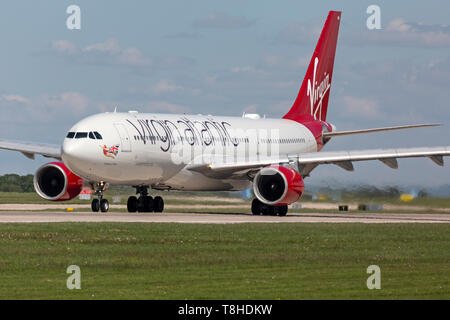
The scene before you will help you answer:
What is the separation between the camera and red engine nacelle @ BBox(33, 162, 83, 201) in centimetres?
4134

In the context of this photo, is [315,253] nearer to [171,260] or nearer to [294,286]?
[171,260]

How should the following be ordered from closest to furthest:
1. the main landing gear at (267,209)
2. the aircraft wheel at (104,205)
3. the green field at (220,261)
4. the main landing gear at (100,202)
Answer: the green field at (220,261) < the main landing gear at (100,202) < the aircraft wheel at (104,205) < the main landing gear at (267,209)

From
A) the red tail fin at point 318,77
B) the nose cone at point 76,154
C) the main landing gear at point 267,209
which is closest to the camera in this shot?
the nose cone at point 76,154

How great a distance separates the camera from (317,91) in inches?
2110

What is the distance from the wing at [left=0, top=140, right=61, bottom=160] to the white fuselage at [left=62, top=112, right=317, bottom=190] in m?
4.39

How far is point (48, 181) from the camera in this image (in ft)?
138

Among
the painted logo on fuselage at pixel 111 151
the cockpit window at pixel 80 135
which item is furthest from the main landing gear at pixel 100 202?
the cockpit window at pixel 80 135

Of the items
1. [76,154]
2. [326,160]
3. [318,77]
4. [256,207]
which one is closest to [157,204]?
[256,207]

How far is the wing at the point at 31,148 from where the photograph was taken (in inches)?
1678

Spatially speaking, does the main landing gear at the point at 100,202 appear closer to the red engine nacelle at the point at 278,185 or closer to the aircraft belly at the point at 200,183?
the aircraft belly at the point at 200,183

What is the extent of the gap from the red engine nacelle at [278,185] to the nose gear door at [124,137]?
5.38m

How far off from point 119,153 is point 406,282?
74.7 feet

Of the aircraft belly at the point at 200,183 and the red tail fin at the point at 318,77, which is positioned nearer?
the aircraft belly at the point at 200,183
